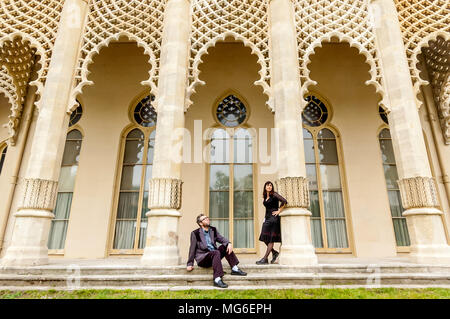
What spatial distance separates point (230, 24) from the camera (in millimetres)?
7094

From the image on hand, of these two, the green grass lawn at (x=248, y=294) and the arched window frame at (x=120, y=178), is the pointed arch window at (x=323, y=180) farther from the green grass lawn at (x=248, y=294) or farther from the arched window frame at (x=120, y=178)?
the arched window frame at (x=120, y=178)

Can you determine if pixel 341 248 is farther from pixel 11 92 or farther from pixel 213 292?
pixel 11 92

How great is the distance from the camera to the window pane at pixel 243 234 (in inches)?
327

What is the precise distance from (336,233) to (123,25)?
820 centimetres

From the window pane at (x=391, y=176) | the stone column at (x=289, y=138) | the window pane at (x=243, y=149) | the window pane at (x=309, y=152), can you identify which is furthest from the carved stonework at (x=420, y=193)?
the window pane at (x=243, y=149)

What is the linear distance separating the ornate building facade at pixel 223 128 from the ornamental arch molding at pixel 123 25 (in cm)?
5

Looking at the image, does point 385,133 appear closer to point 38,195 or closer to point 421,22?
point 421,22

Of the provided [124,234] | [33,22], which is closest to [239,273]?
[124,234]

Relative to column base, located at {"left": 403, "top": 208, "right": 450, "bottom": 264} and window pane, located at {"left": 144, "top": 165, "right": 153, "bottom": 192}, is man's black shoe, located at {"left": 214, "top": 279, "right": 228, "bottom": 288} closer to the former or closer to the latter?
column base, located at {"left": 403, "top": 208, "right": 450, "bottom": 264}

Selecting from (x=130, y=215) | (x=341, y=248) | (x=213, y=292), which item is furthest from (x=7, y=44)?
(x=341, y=248)

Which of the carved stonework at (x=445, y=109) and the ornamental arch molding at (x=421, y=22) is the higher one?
the ornamental arch molding at (x=421, y=22)

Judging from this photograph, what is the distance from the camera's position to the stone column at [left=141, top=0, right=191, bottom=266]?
17.8 ft
